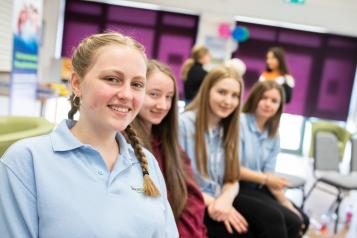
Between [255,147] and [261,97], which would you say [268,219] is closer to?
[255,147]

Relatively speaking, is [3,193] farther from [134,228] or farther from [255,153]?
[255,153]

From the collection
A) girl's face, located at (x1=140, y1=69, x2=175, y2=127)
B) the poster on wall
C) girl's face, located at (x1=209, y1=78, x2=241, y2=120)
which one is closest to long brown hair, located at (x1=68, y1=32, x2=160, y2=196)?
girl's face, located at (x1=140, y1=69, x2=175, y2=127)

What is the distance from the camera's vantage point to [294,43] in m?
6.66

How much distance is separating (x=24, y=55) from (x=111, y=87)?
320 centimetres

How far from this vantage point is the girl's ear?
1.00 meters

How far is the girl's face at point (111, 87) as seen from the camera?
945 millimetres

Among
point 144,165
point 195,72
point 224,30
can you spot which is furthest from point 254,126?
point 224,30

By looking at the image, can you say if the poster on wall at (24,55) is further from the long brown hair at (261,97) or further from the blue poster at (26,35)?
the long brown hair at (261,97)

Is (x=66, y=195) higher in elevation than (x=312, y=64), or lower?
lower

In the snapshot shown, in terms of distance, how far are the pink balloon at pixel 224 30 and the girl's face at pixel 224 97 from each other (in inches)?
178

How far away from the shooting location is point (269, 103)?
2287 mm

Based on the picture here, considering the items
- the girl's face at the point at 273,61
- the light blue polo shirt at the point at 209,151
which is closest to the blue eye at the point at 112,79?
the light blue polo shirt at the point at 209,151

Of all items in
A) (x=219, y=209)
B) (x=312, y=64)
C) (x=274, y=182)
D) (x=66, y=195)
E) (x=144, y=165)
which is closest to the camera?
(x=66, y=195)

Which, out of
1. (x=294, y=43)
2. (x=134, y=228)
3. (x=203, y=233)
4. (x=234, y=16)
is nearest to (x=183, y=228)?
(x=203, y=233)
